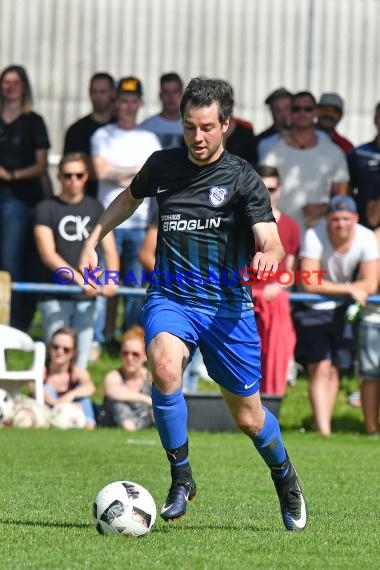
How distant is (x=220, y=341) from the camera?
6.60 metres

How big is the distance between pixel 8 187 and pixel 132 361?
Answer: 8.68 ft

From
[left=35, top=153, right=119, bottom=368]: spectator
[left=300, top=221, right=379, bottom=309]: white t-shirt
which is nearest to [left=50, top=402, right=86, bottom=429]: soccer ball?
[left=35, top=153, right=119, bottom=368]: spectator

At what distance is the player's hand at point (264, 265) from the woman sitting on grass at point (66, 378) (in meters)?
6.30

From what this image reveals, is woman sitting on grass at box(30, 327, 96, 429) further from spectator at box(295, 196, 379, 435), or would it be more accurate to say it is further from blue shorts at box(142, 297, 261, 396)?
blue shorts at box(142, 297, 261, 396)

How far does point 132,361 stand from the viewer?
40.1 feet

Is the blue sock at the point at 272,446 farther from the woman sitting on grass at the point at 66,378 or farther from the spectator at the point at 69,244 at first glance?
the spectator at the point at 69,244

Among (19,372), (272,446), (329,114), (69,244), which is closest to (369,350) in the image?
(69,244)

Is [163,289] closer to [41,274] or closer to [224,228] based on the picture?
[224,228]

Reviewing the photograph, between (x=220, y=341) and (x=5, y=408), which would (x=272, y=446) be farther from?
(x=5, y=408)

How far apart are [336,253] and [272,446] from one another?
5714 mm

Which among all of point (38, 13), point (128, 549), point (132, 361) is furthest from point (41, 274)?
point (128, 549)

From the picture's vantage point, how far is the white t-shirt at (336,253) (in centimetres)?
1220

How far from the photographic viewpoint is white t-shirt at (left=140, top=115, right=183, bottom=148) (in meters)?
14.0

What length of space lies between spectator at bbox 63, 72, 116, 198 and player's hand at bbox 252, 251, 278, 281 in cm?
804
